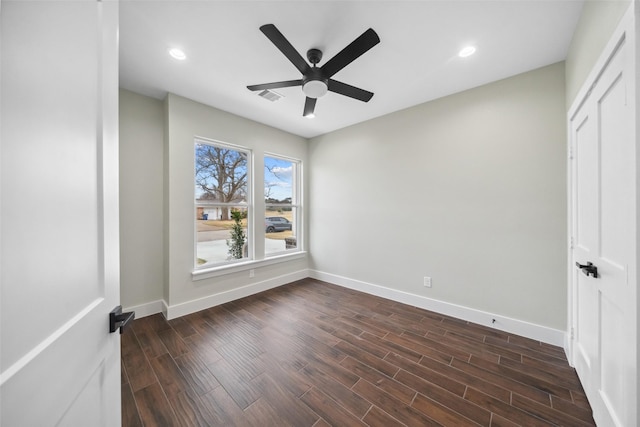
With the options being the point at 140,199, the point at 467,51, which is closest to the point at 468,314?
the point at 467,51

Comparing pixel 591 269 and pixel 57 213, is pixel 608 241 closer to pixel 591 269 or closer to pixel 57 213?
pixel 591 269

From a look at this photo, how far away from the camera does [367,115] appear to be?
139 inches

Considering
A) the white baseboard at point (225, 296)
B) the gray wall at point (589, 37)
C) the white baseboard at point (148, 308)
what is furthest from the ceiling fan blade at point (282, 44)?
the white baseboard at point (148, 308)

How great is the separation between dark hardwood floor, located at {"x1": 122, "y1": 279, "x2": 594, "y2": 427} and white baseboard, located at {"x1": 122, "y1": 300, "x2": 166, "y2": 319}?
0.11 metres

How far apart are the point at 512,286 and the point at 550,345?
59 cm

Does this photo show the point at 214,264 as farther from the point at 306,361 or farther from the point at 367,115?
the point at 367,115

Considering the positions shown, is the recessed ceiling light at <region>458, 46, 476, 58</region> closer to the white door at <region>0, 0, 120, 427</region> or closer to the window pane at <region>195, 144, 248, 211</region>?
the white door at <region>0, 0, 120, 427</region>

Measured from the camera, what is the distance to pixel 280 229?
431cm

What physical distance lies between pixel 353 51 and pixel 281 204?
292 centimetres

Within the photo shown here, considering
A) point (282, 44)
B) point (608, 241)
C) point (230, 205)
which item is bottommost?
point (608, 241)

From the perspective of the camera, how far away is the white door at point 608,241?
3.36 ft

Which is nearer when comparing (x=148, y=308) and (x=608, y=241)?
(x=608, y=241)

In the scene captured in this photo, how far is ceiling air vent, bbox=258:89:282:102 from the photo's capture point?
277 centimetres

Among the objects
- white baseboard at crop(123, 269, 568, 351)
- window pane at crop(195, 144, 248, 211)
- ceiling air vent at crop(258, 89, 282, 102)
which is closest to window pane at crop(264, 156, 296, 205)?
window pane at crop(195, 144, 248, 211)
